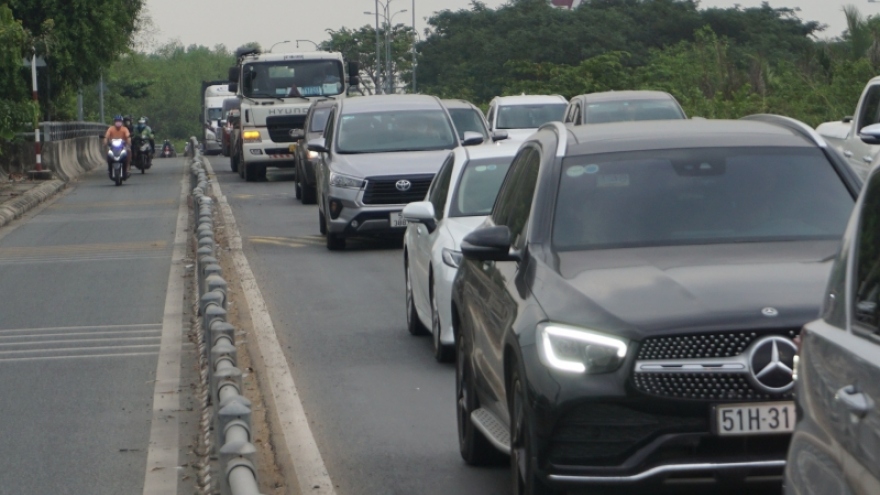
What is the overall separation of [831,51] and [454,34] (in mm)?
58012

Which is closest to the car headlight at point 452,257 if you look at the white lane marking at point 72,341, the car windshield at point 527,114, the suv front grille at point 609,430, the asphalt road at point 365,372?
the asphalt road at point 365,372

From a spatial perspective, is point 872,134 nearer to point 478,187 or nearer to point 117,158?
point 478,187

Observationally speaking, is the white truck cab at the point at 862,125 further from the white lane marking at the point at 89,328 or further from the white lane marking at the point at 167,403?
the white lane marking at the point at 89,328

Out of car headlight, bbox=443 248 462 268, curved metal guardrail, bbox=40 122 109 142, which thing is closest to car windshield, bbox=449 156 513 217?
car headlight, bbox=443 248 462 268

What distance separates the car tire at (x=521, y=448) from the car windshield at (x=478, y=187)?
5.37 m

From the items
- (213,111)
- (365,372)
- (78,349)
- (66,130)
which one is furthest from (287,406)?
(213,111)

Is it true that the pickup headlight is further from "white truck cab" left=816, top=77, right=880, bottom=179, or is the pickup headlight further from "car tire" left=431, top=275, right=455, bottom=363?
"car tire" left=431, top=275, right=455, bottom=363

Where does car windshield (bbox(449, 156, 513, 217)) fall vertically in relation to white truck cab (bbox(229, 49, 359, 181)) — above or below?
below

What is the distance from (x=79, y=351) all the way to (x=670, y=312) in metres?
7.02

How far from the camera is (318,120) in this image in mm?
29219

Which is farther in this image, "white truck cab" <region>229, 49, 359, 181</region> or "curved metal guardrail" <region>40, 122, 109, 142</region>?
"curved metal guardrail" <region>40, 122, 109, 142</region>

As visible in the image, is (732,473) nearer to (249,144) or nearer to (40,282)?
(40,282)

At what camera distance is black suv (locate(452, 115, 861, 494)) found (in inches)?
199

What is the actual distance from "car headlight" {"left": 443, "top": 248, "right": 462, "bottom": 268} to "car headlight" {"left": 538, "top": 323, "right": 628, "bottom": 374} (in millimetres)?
4670
